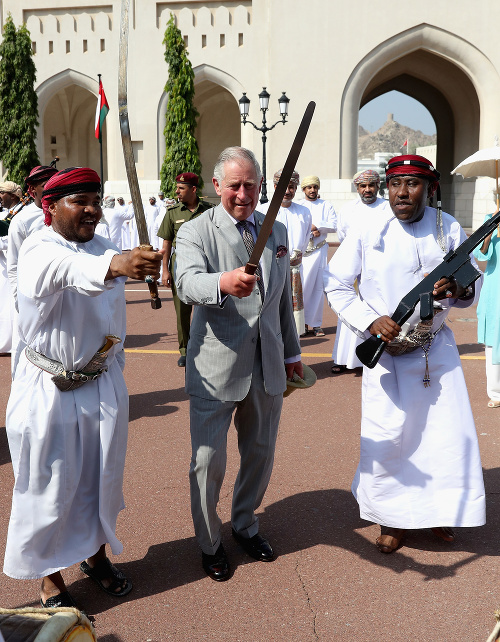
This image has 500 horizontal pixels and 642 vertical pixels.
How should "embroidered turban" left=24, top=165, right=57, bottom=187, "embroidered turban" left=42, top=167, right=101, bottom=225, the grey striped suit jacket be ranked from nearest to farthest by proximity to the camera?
1. "embroidered turban" left=42, top=167, right=101, bottom=225
2. the grey striped suit jacket
3. "embroidered turban" left=24, top=165, right=57, bottom=187

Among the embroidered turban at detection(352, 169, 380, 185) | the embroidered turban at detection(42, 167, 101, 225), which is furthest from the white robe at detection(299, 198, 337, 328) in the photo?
the embroidered turban at detection(42, 167, 101, 225)

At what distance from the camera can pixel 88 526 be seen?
3.19m

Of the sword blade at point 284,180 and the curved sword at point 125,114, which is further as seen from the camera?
the sword blade at point 284,180

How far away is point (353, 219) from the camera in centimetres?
791

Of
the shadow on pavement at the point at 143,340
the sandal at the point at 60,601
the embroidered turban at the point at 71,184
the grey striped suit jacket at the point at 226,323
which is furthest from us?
the shadow on pavement at the point at 143,340

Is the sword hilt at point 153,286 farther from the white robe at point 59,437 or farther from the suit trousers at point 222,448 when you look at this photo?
the suit trousers at point 222,448

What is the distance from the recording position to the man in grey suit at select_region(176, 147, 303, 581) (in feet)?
10.9

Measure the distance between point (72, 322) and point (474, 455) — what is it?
2105 millimetres

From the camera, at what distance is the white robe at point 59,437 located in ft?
9.95

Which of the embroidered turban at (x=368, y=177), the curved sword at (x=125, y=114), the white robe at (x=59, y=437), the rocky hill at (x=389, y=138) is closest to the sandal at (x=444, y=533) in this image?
the white robe at (x=59, y=437)

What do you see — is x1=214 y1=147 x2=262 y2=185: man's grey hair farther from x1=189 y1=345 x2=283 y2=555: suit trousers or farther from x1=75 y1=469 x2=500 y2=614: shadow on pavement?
x1=75 y1=469 x2=500 y2=614: shadow on pavement

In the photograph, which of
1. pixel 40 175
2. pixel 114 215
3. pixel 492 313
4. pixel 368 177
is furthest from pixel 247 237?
pixel 114 215

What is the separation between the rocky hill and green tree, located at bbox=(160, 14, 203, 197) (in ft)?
430

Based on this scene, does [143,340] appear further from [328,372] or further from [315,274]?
[328,372]
